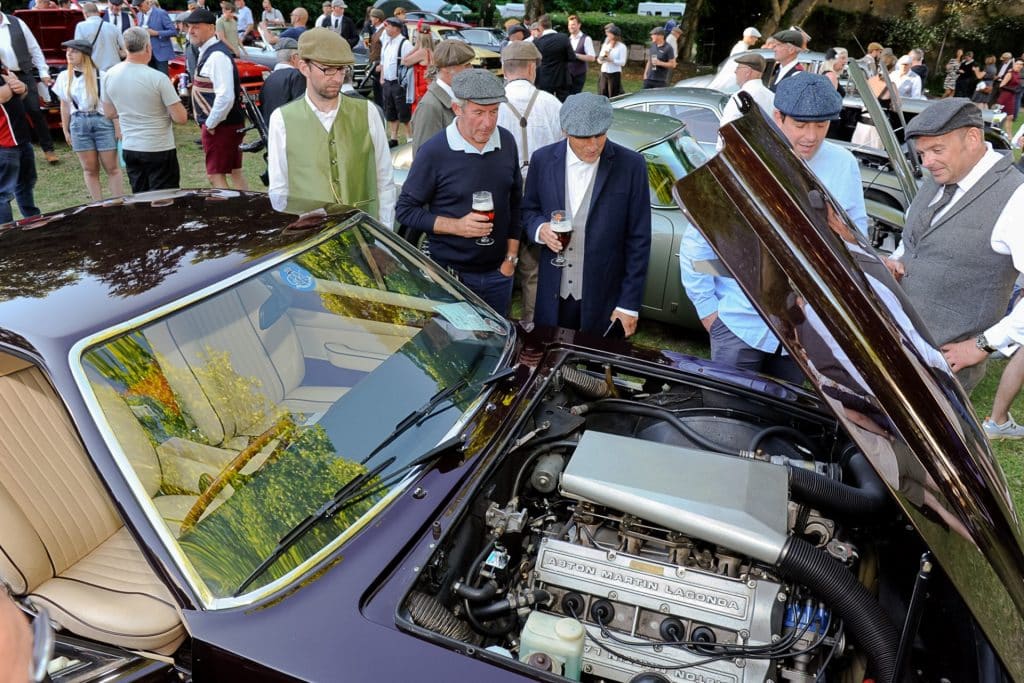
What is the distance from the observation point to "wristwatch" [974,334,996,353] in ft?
11.1

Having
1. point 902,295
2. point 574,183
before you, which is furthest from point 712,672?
point 574,183

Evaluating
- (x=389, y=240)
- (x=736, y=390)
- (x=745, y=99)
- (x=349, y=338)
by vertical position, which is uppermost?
(x=745, y=99)

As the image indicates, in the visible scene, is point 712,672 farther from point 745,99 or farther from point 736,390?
point 745,99

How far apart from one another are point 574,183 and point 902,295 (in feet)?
6.02

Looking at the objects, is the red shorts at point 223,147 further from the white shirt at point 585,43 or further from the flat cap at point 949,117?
the white shirt at point 585,43

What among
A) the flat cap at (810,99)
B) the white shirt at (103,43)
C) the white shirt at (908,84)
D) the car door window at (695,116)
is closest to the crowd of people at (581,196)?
the flat cap at (810,99)

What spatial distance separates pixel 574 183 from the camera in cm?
397

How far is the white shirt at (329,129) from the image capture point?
13.9 feet

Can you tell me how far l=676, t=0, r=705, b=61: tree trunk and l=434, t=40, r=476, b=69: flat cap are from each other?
1725 centimetres

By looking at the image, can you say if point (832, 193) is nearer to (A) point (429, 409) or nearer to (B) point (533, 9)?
(A) point (429, 409)

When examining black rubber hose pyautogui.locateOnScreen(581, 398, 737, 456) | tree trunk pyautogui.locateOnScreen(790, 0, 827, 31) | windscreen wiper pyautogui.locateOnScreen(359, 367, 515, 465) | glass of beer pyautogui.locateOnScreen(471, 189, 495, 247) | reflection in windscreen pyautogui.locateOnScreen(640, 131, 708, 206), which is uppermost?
tree trunk pyautogui.locateOnScreen(790, 0, 827, 31)

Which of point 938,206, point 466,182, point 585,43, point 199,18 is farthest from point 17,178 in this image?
point 585,43

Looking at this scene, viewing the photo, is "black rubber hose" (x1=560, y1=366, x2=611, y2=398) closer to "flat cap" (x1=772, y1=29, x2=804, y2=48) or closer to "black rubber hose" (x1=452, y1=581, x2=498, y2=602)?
"black rubber hose" (x1=452, y1=581, x2=498, y2=602)

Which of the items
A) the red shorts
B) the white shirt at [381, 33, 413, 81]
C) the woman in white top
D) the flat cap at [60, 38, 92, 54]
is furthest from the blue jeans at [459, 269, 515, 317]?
the woman in white top
